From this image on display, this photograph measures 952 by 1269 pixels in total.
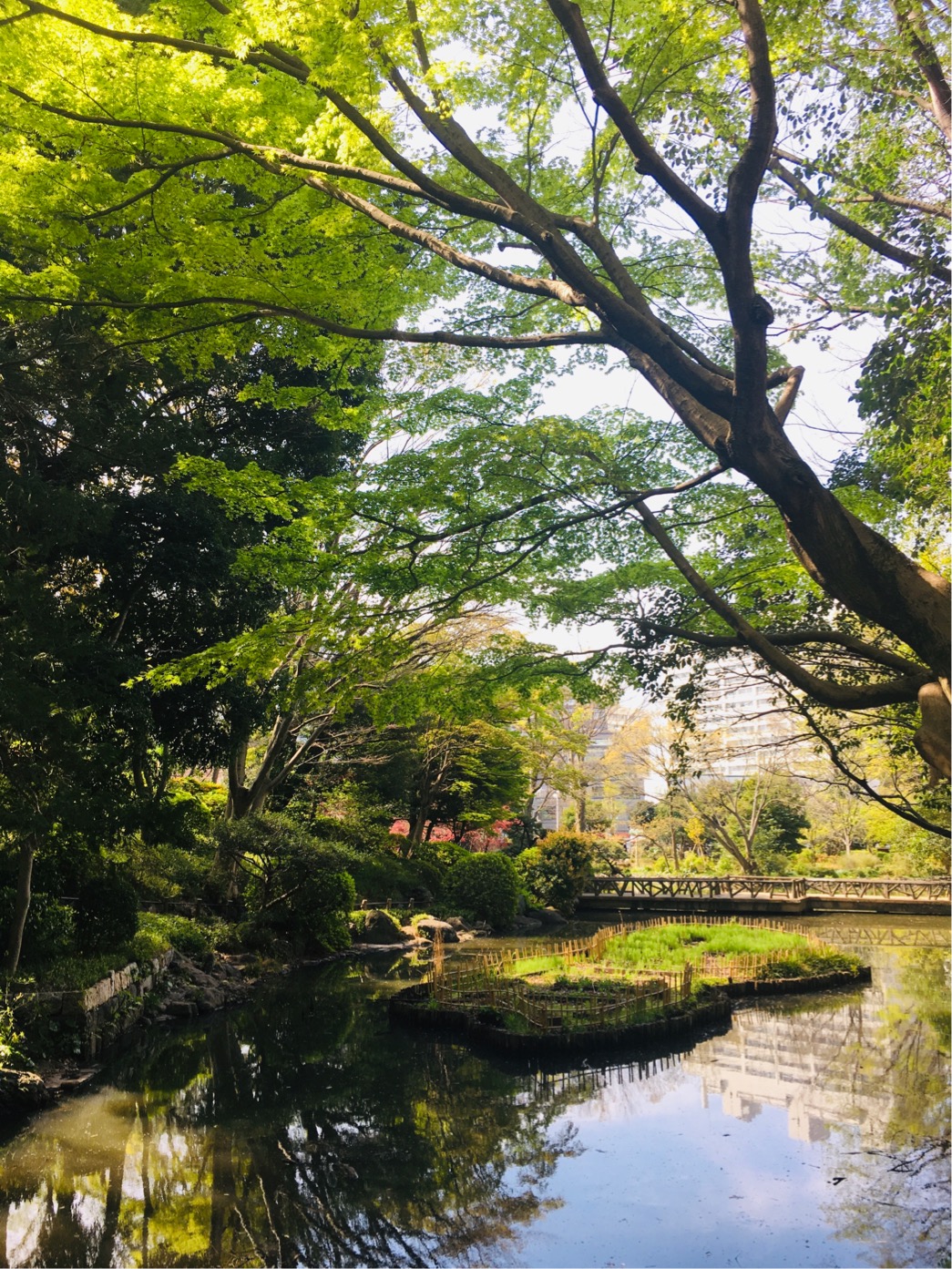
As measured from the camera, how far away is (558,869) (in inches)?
928

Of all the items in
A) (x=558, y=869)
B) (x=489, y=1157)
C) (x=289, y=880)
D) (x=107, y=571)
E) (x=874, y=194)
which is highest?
(x=874, y=194)

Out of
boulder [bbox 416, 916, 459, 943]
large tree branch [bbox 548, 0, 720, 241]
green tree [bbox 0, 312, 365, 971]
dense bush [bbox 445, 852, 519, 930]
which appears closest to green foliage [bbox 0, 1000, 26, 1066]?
green tree [bbox 0, 312, 365, 971]

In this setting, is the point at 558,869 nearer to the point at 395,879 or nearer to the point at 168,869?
the point at 395,879

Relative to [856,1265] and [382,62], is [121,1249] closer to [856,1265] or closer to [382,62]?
[856,1265]

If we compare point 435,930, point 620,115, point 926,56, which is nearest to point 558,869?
point 435,930

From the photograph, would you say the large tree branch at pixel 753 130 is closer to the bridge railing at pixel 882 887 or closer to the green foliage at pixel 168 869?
the green foliage at pixel 168 869

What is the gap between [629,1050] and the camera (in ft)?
30.8

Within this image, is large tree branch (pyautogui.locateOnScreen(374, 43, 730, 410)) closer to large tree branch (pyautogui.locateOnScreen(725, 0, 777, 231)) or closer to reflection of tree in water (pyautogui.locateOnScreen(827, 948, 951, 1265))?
large tree branch (pyautogui.locateOnScreen(725, 0, 777, 231))

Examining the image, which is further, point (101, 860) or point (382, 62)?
point (101, 860)

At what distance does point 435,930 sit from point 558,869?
6.36 metres

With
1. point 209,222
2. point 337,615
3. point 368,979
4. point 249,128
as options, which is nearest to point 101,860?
point 368,979

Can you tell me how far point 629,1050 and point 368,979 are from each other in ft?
18.7

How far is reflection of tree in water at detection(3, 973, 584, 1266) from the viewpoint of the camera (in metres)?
5.15

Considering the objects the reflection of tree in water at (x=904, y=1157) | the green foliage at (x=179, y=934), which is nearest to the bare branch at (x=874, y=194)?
the reflection of tree in water at (x=904, y=1157)
